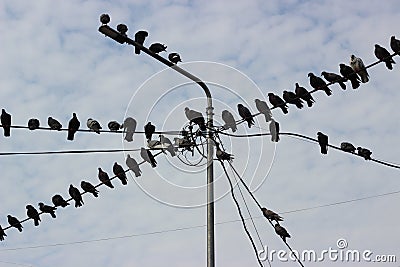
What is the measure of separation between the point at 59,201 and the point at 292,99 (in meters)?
2.68

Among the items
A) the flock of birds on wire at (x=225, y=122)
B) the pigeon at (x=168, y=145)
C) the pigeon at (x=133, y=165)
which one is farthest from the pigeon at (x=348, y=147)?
the pigeon at (x=133, y=165)

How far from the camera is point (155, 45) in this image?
20.4 ft

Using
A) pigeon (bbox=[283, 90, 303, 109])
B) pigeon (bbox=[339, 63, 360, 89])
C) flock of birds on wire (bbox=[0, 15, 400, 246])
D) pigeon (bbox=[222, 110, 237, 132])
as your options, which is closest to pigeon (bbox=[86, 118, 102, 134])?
flock of birds on wire (bbox=[0, 15, 400, 246])

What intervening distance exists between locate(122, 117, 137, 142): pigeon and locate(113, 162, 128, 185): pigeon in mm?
398

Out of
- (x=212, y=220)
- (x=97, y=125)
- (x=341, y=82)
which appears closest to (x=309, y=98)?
(x=341, y=82)

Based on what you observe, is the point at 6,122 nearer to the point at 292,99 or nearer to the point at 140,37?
the point at 140,37

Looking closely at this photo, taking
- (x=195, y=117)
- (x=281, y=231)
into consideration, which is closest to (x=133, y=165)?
(x=195, y=117)

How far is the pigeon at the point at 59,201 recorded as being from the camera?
7336mm

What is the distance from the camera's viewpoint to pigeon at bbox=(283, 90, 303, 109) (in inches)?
245

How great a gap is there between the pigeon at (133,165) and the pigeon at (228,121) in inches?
39.5

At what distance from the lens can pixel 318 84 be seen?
6074mm

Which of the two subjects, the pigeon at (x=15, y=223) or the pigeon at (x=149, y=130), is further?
the pigeon at (x=15, y=223)

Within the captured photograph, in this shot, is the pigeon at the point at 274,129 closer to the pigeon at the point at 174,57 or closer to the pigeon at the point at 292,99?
the pigeon at the point at 292,99

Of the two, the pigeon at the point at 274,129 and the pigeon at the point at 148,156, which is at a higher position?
the pigeon at the point at 274,129
